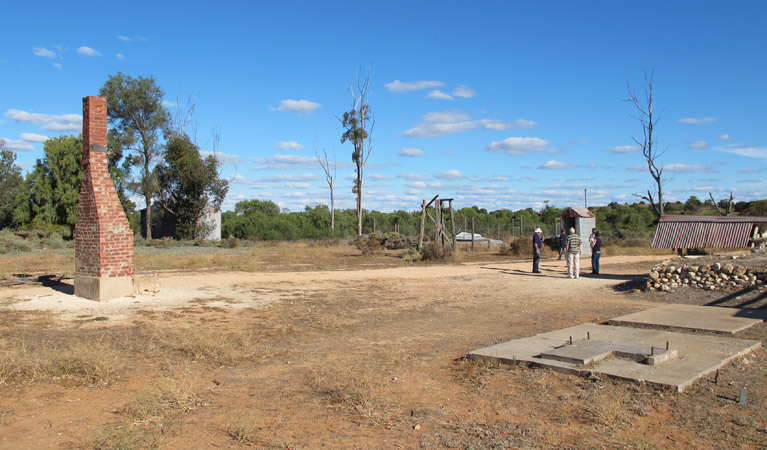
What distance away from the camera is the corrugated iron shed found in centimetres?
1662

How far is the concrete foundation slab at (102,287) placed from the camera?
40.6 ft

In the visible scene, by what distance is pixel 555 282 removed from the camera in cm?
1670

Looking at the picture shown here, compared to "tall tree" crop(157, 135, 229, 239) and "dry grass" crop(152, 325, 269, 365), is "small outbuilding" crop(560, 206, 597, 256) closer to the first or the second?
"dry grass" crop(152, 325, 269, 365)

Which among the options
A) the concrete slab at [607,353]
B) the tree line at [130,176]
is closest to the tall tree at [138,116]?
the tree line at [130,176]

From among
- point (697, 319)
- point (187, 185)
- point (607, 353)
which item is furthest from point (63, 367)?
point (187, 185)

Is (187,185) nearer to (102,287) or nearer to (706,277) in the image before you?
(102,287)

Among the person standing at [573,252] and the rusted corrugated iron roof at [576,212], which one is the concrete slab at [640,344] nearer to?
the person standing at [573,252]

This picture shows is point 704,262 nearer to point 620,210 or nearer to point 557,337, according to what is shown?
point 557,337

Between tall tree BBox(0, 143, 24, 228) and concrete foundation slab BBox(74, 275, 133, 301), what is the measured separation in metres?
36.4

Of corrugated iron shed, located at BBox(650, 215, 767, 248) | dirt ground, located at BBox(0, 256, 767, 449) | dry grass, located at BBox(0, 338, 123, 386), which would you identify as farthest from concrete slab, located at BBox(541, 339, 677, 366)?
corrugated iron shed, located at BBox(650, 215, 767, 248)

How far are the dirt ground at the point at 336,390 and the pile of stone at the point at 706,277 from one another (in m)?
1.27

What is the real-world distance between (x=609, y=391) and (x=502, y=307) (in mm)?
6631

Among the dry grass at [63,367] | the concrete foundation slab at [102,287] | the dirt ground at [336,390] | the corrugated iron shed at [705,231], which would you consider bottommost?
the dirt ground at [336,390]

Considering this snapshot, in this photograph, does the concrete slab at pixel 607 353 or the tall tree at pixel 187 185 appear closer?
the concrete slab at pixel 607 353
